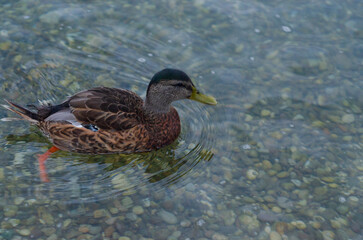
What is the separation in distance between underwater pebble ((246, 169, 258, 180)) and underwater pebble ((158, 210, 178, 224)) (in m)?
1.21

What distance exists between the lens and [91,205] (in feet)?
18.6

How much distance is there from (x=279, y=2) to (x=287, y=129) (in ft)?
11.5

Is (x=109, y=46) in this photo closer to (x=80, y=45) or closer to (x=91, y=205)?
(x=80, y=45)

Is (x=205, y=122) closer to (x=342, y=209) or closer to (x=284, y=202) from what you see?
(x=284, y=202)

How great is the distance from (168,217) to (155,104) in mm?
1623

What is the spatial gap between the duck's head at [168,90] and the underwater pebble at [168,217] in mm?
1511

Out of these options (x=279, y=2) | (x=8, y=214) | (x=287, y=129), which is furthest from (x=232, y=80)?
(x=8, y=214)

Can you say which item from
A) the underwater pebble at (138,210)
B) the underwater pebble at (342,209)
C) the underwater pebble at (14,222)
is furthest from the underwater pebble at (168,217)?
the underwater pebble at (342,209)

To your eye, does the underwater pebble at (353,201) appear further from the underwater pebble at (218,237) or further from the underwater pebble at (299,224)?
the underwater pebble at (218,237)

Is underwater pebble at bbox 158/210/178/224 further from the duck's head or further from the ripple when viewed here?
the duck's head

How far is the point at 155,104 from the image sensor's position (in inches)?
256

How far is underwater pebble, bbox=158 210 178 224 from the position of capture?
5598 mm

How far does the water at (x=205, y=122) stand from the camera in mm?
5637

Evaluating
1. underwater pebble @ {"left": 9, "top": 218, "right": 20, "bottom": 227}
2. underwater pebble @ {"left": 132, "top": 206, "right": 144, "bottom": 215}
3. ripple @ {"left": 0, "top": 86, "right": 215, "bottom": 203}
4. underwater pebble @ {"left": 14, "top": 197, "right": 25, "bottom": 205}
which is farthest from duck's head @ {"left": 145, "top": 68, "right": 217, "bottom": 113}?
underwater pebble @ {"left": 9, "top": 218, "right": 20, "bottom": 227}
